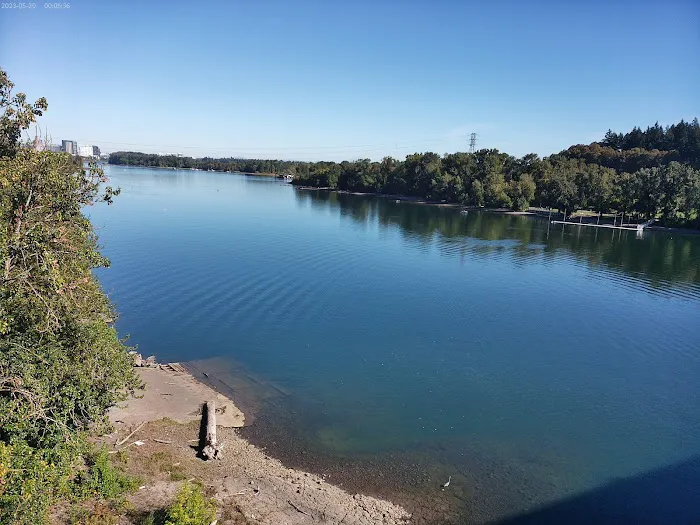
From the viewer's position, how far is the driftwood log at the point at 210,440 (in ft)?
56.2

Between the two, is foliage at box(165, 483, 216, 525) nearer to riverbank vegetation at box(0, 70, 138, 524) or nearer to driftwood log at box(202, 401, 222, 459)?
riverbank vegetation at box(0, 70, 138, 524)

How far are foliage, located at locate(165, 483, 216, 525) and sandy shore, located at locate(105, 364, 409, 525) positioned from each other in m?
0.96

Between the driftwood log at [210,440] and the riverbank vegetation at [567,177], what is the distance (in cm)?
8883

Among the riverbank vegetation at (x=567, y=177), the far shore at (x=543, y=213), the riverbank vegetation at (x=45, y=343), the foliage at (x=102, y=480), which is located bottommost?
the foliage at (x=102, y=480)

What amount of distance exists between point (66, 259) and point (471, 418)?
1703 centimetres

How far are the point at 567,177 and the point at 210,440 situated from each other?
99292 millimetres

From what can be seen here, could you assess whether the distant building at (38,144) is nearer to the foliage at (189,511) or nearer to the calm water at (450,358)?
the foliage at (189,511)

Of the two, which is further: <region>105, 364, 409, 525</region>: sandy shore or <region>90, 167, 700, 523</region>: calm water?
<region>90, 167, 700, 523</region>: calm water

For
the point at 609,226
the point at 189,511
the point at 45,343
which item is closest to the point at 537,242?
the point at 609,226

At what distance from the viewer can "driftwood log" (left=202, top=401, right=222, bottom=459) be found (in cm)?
1714

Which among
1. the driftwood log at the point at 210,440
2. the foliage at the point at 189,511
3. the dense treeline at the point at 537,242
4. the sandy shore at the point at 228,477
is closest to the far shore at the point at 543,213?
the dense treeline at the point at 537,242

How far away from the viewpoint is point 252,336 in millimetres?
29203

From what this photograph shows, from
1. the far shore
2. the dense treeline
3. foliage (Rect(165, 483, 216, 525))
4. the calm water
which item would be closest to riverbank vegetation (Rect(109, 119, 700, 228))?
the far shore

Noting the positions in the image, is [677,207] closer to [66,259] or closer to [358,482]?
[358,482]
